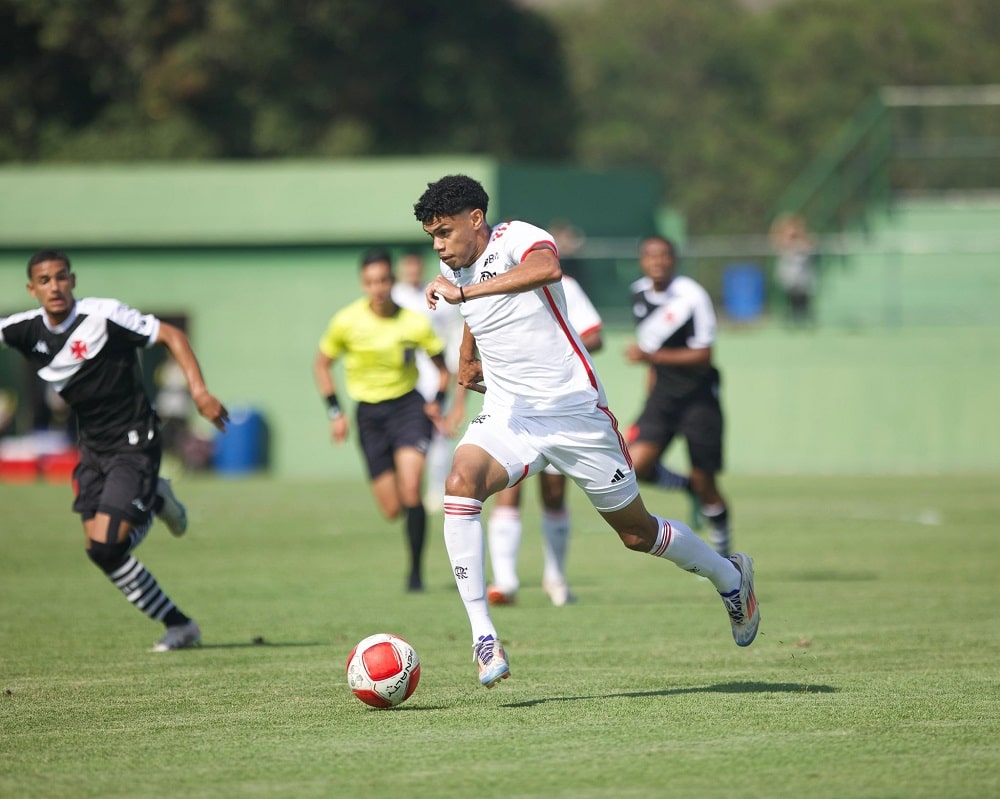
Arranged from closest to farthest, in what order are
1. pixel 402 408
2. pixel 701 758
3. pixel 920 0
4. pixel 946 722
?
pixel 701 758
pixel 946 722
pixel 402 408
pixel 920 0

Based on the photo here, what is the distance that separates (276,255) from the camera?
28047mm

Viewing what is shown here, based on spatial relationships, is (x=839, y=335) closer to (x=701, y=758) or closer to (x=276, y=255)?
(x=276, y=255)

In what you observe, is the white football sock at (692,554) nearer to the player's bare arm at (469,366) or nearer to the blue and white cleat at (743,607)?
the blue and white cleat at (743,607)


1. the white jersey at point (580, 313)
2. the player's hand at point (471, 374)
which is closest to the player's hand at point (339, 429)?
the white jersey at point (580, 313)

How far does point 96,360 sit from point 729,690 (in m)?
4.06

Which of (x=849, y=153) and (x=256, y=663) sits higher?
(x=849, y=153)

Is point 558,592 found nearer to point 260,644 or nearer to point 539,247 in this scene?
point 260,644

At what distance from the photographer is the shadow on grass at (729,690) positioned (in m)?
7.40

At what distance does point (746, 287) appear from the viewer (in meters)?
26.7

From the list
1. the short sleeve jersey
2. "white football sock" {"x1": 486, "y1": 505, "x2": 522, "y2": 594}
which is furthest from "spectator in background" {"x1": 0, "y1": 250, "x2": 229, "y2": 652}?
the short sleeve jersey

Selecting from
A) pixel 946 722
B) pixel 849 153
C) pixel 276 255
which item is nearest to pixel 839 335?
pixel 849 153

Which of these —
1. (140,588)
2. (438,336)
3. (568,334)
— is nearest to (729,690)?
(568,334)

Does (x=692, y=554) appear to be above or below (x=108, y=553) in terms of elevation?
above

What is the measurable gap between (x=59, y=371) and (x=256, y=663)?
2037 millimetres
